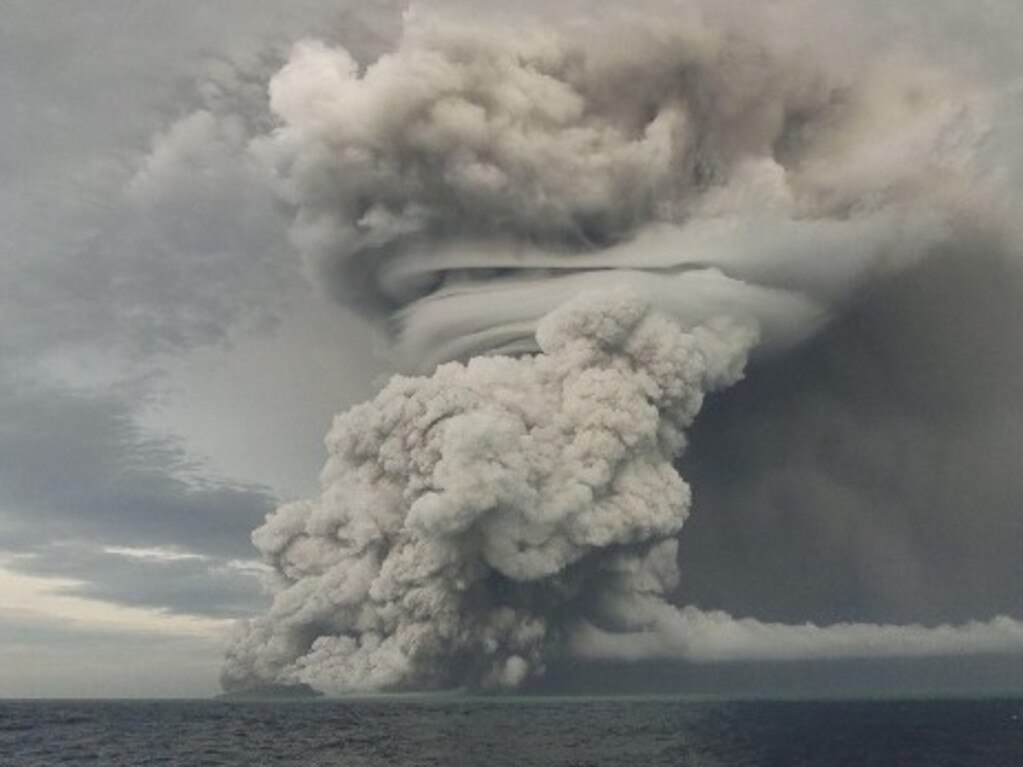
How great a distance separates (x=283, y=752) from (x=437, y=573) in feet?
142

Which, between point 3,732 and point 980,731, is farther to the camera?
point 980,731

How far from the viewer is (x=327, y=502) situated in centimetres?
11400

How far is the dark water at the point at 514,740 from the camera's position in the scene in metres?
58.8

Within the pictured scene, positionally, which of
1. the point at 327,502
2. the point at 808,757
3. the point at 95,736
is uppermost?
the point at 327,502

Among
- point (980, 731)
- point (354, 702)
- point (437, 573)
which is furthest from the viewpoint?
point (354, 702)

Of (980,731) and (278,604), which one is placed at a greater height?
(278,604)

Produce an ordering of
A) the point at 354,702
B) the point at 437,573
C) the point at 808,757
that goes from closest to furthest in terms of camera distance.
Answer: the point at 808,757, the point at 437,573, the point at 354,702

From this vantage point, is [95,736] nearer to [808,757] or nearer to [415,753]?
[415,753]

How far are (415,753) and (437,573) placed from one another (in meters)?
42.6

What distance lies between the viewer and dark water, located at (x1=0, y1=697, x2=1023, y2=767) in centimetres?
5881

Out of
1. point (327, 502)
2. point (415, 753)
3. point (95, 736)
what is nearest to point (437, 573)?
point (327, 502)

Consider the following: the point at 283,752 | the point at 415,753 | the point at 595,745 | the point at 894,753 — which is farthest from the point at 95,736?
the point at 894,753

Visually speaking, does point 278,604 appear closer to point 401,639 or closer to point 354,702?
point 401,639

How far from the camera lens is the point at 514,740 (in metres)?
70.4
